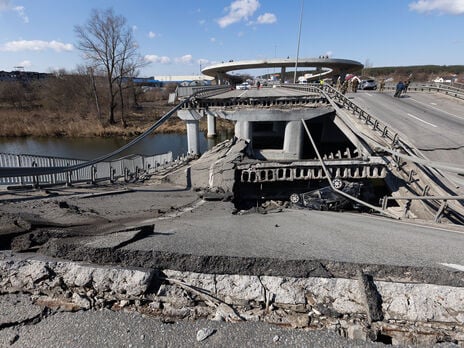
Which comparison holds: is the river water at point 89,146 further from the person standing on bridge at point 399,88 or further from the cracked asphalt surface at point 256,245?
the cracked asphalt surface at point 256,245

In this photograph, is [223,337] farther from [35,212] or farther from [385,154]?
[385,154]

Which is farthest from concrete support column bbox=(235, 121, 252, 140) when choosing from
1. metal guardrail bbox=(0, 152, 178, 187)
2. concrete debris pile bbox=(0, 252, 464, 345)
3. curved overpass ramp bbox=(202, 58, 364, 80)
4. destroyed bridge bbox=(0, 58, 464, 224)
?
curved overpass ramp bbox=(202, 58, 364, 80)

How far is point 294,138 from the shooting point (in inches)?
723

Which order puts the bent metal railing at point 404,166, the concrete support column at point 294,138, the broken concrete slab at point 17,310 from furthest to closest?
the concrete support column at point 294,138
the bent metal railing at point 404,166
the broken concrete slab at point 17,310

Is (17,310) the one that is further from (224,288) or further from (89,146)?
(89,146)

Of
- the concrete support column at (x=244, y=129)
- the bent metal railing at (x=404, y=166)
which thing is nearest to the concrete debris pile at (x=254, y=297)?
the bent metal railing at (x=404, y=166)

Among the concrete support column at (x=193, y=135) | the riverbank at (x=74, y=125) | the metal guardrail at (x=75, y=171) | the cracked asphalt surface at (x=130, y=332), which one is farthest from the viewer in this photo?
the riverbank at (x=74, y=125)

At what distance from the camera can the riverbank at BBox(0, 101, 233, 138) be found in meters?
34.1

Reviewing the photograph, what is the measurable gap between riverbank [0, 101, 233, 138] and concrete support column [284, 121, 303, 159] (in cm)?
2366

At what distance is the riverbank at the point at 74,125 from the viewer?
34.1 meters

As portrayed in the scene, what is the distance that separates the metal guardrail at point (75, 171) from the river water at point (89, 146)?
1166cm

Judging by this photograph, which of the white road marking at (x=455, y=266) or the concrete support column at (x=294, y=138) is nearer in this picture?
the white road marking at (x=455, y=266)

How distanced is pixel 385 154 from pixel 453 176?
2.69 meters

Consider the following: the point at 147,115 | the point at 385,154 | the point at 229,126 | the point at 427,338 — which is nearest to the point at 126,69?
the point at 147,115
